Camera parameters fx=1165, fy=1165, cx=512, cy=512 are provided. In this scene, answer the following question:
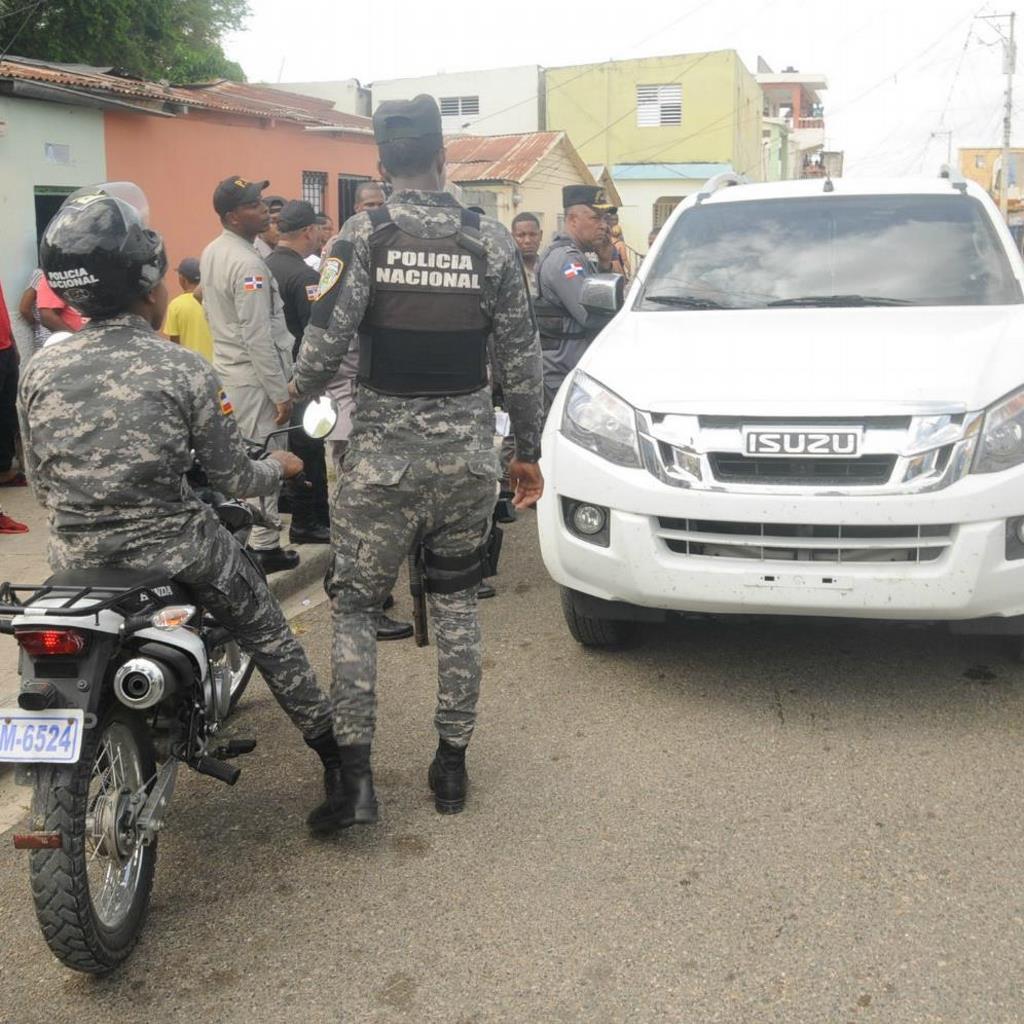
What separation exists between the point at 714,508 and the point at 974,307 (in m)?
1.70

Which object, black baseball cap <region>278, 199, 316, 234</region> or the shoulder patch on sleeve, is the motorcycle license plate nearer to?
the shoulder patch on sleeve

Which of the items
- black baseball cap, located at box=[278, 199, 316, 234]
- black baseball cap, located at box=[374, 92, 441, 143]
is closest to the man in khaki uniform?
black baseball cap, located at box=[278, 199, 316, 234]

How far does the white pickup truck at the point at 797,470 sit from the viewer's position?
150 inches

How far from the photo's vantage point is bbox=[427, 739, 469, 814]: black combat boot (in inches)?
140

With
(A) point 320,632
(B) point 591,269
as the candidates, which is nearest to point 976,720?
(A) point 320,632

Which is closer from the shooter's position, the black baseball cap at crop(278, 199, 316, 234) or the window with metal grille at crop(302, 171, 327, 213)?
the black baseball cap at crop(278, 199, 316, 234)

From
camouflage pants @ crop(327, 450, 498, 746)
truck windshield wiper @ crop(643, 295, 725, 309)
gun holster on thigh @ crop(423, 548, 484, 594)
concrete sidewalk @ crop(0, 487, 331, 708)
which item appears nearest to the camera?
camouflage pants @ crop(327, 450, 498, 746)

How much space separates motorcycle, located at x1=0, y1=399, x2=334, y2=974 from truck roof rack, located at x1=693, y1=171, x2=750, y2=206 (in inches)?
131

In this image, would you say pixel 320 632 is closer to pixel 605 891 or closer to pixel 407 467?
pixel 407 467

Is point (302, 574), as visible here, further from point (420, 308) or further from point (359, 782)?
point (420, 308)

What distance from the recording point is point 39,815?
102 inches

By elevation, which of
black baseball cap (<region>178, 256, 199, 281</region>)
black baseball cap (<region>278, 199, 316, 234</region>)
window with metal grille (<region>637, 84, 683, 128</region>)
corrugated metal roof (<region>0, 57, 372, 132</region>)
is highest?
window with metal grille (<region>637, 84, 683, 128</region>)

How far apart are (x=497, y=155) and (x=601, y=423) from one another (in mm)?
28307

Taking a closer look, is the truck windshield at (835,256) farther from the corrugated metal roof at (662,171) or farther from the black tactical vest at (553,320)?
the corrugated metal roof at (662,171)
